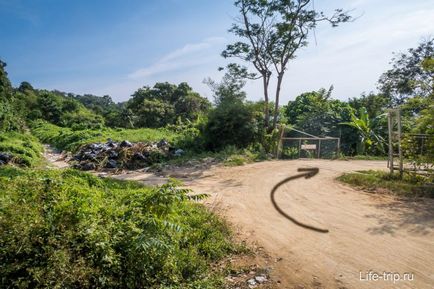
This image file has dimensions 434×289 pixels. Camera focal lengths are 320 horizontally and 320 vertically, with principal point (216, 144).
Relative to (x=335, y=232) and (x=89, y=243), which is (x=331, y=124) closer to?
(x=335, y=232)

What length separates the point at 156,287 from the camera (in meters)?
3.45

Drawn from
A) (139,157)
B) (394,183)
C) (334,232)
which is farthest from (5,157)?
(394,183)

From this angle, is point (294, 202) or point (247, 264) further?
point (294, 202)

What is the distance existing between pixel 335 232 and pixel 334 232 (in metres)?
0.02

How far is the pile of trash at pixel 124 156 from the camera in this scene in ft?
45.3

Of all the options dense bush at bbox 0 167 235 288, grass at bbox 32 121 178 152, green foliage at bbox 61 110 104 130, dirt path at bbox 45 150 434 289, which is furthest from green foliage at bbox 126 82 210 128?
dense bush at bbox 0 167 235 288

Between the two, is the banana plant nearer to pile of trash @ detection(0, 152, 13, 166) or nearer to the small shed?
the small shed

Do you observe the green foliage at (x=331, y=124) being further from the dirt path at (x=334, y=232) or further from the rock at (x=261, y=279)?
the rock at (x=261, y=279)

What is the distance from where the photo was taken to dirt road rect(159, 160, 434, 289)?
12.9ft

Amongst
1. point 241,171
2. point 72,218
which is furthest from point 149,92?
point 72,218

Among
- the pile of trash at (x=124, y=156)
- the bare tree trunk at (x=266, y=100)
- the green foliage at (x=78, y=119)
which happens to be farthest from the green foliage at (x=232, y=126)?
the green foliage at (x=78, y=119)

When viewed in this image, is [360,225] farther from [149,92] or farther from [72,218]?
[149,92]

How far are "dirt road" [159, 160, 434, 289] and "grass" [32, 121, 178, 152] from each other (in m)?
11.9

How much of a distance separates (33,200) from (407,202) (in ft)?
23.2
